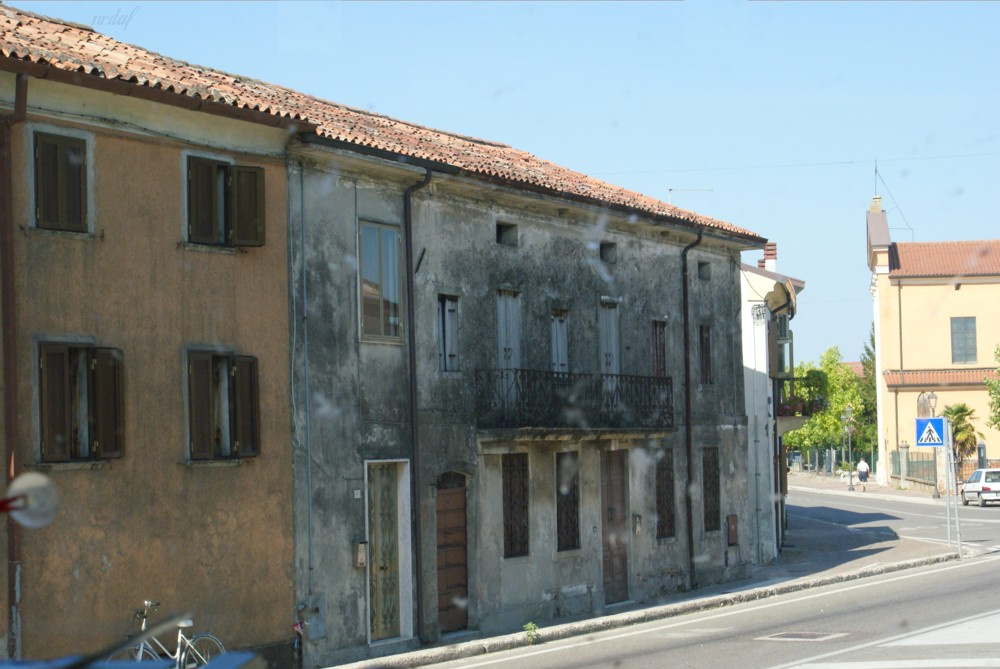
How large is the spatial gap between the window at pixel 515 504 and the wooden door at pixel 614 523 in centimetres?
262

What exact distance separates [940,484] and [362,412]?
51.5 meters

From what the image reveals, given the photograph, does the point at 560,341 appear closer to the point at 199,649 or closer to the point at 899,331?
the point at 199,649

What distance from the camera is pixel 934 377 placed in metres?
72.0

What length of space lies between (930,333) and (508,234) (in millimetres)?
56769

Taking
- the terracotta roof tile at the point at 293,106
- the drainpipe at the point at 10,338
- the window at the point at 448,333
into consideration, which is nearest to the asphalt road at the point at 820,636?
the window at the point at 448,333

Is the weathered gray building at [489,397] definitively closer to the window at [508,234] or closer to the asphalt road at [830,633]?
the window at [508,234]

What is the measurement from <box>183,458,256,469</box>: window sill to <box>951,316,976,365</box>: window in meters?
63.5

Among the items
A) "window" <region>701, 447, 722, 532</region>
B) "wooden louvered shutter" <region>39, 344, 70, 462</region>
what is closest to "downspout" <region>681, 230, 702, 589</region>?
"window" <region>701, 447, 722, 532</region>

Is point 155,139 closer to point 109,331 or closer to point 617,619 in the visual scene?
point 109,331

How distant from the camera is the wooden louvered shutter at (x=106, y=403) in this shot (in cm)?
1354

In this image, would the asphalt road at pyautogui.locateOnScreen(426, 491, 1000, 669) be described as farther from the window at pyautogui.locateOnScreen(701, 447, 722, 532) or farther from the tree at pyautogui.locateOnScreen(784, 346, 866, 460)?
the tree at pyautogui.locateOnScreen(784, 346, 866, 460)

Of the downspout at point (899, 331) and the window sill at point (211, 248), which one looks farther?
the downspout at point (899, 331)

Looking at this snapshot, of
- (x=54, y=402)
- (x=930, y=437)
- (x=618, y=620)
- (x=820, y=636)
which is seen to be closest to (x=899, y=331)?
(x=930, y=437)

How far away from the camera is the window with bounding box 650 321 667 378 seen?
82.2 ft
